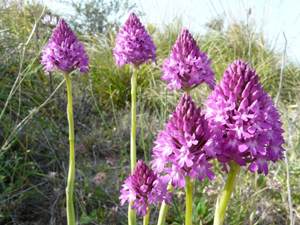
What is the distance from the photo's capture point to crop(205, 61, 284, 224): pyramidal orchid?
0.80m

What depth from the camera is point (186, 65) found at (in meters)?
1.46

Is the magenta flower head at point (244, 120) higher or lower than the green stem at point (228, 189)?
higher

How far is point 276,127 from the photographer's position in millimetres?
877

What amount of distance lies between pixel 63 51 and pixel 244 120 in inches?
52.1

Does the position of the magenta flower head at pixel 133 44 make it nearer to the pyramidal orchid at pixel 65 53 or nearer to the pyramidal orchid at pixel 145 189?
the pyramidal orchid at pixel 65 53

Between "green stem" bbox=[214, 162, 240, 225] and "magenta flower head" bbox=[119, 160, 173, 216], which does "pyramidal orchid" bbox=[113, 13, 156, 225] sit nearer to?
"magenta flower head" bbox=[119, 160, 173, 216]

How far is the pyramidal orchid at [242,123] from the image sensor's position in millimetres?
799

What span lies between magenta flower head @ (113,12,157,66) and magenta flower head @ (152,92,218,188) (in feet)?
3.57

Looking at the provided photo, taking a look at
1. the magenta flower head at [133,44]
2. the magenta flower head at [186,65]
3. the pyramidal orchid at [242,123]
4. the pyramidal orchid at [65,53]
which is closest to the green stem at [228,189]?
the pyramidal orchid at [242,123]

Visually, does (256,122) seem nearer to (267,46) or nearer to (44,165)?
(44,165)

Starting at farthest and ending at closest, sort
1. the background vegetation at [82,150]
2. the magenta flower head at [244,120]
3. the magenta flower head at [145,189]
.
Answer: the background vegetation at [82,150] → the magenta flower head at [145,189] → the magenta flower head at [244,120]

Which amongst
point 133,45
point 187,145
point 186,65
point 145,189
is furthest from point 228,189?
point 133,45

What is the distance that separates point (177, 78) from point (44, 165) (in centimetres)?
203

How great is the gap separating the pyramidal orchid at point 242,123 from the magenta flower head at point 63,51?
1.14 metres
